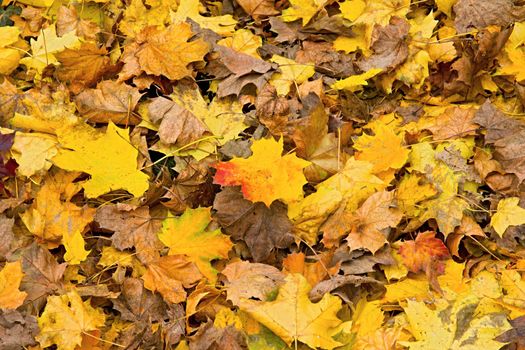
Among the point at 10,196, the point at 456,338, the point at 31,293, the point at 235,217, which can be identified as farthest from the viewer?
the point at 10,196

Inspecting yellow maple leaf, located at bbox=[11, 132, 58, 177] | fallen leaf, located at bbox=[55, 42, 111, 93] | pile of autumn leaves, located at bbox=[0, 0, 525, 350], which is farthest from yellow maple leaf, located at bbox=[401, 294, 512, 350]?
fallen leaf, located at bbox=[55, 42, 111, 93]

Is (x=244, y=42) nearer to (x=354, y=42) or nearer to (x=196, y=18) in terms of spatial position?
(x=196, y=18)

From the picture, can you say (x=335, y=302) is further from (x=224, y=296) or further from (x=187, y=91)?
(x=187, y=91)

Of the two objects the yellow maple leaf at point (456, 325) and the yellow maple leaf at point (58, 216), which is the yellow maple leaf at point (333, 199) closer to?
the yellow maple leaf at point (456, 325)

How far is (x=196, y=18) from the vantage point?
2.51m

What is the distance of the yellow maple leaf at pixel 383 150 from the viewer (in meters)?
2.12

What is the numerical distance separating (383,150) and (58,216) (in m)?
1.09

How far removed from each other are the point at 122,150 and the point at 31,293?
1.72 feet

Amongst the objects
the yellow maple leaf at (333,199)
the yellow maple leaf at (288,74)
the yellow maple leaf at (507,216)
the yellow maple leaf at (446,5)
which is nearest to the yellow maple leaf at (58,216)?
the yellow maple leaf at (333,199)

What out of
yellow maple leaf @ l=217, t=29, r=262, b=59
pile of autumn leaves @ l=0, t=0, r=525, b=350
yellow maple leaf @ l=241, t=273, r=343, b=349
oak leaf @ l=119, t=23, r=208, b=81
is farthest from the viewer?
yellow maple leaf @ l=217, t=29, r=262, b=59

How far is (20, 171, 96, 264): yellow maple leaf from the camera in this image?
2049mm

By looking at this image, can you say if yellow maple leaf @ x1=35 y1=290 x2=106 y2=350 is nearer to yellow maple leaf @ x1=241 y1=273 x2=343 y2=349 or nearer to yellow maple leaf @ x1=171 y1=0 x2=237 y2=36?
yellow maple leaf @ x1=241 y1=273 x2=343 y2=349

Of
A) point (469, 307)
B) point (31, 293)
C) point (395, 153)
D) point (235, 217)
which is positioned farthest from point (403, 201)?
point (31, 293)

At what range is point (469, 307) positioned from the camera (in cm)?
183
